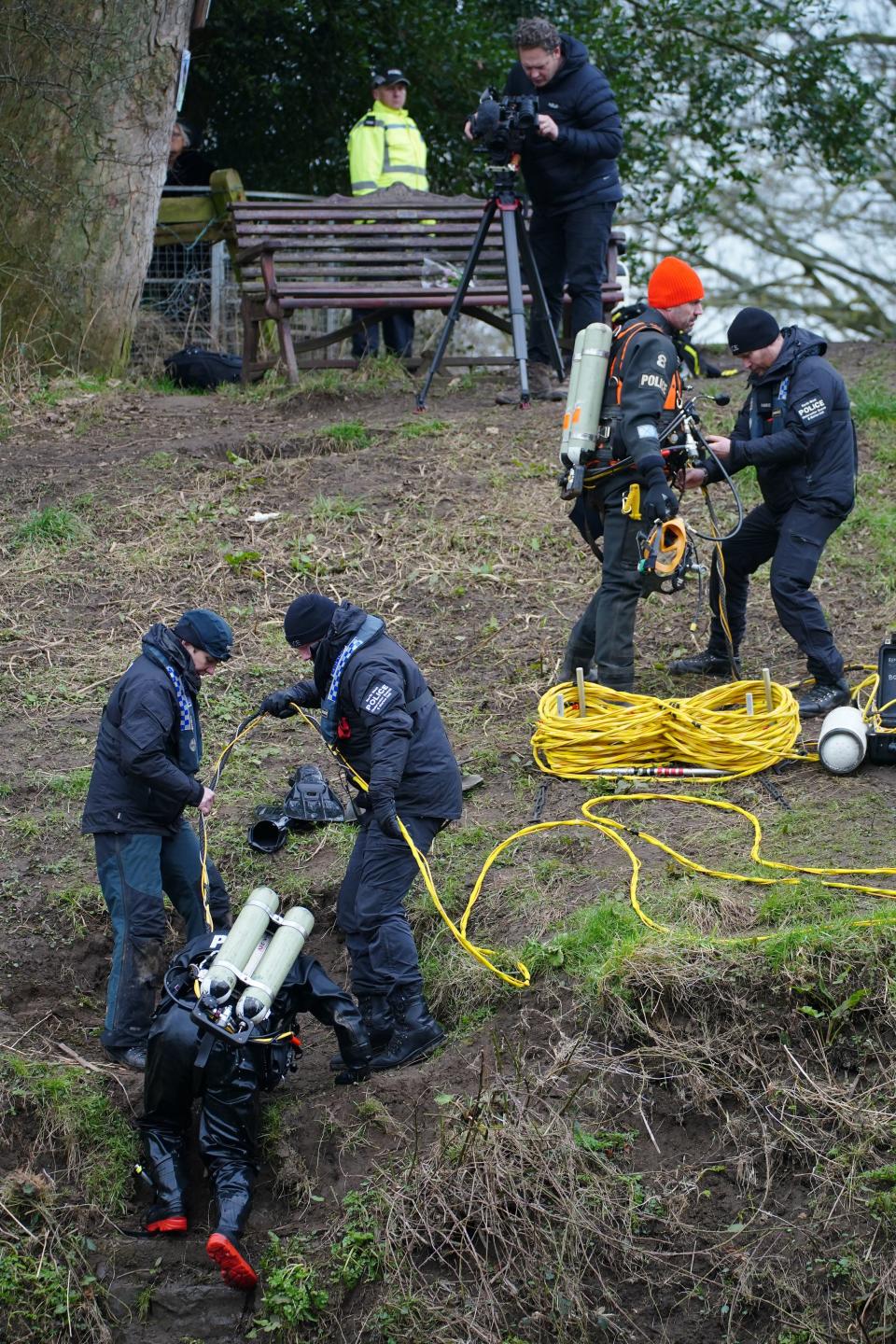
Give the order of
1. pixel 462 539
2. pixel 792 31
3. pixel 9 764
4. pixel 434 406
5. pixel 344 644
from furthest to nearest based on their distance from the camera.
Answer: pixel 792 31 → pixel 434 406 → pixel 462 539 → pixel 9 764 → pixel 344 644

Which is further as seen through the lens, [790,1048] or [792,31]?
[792,31]

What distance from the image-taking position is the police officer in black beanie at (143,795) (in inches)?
Answer: 229

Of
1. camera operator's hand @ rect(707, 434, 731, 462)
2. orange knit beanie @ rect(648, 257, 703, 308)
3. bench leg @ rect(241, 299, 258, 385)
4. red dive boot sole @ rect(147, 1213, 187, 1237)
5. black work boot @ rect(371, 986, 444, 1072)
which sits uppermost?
orange knit beanie @ rect(648, 257, 703, 308)

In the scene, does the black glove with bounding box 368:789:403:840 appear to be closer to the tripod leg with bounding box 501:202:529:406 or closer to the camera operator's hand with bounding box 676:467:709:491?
the camera operator's hand with bounding box 676:467:709:491

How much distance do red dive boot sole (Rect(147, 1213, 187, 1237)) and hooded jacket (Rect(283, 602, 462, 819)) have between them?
164 cm

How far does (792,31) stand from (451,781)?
12.4 metres

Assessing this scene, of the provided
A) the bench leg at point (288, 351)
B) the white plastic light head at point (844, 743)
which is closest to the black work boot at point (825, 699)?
the white plastic light head at point (844, 743)

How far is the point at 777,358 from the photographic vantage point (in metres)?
7.11

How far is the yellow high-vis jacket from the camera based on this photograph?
475 inches

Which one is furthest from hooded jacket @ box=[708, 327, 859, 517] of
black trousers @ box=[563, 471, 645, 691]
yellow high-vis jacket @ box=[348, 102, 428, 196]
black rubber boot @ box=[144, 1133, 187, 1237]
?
yellow high-vis jacket @ box=[348, 102, 428, 196]

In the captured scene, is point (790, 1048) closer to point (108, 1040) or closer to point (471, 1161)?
point (471, 1161)

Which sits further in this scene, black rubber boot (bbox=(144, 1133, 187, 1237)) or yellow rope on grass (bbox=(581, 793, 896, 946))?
yellow rope on grass (bbox=(581, 793, 896, 946))

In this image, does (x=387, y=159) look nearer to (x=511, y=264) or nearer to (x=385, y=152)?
(x=385, y=152)

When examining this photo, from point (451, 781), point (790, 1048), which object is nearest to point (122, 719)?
point (451, 781)
